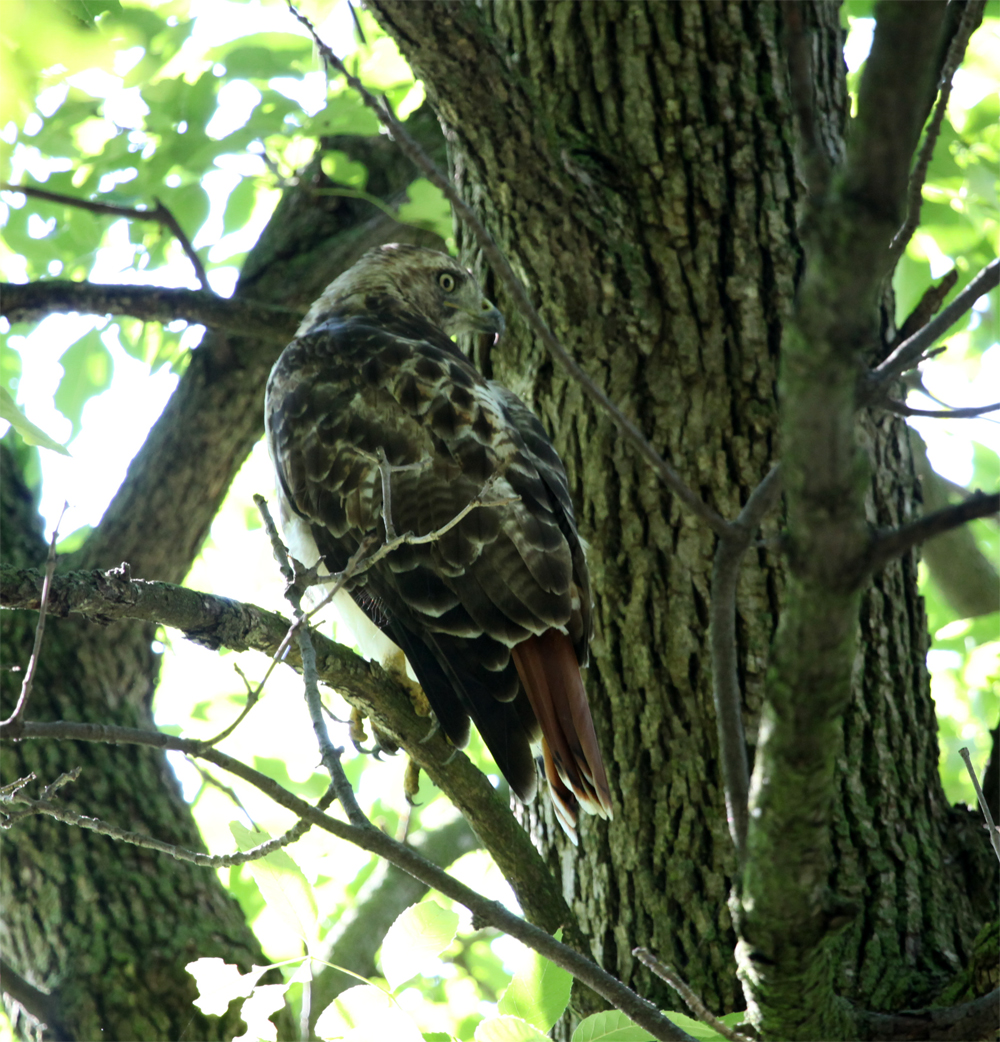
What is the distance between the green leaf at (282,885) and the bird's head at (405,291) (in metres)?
2.05

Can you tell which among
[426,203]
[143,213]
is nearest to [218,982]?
[426,203]

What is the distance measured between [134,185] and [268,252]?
0.75m

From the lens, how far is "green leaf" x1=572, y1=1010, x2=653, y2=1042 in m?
1.55

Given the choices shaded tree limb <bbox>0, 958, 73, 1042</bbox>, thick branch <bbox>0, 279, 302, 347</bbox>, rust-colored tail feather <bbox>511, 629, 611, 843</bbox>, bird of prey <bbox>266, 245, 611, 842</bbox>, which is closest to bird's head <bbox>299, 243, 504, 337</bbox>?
thick branch <bbox>0, 279, 302, 347</bbox>

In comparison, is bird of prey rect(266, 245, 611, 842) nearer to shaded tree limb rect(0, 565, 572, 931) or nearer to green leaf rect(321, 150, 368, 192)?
shaded tree limb rect(0, 565, 572, 931)

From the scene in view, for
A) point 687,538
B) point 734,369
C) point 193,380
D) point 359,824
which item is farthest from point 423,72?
point 193,380

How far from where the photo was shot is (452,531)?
2514 millimetres

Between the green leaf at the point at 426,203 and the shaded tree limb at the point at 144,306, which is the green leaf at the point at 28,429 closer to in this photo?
the shaded tree limb at the point at 144,306

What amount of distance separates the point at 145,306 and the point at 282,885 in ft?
7.39

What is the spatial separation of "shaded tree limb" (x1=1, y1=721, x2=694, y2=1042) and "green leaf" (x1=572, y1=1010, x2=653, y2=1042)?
44 mm

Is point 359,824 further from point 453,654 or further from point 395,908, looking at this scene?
point 395,908

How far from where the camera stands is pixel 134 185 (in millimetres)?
3730

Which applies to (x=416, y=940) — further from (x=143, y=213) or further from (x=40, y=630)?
(x=143, y=213)

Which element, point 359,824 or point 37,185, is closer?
point 359,824
